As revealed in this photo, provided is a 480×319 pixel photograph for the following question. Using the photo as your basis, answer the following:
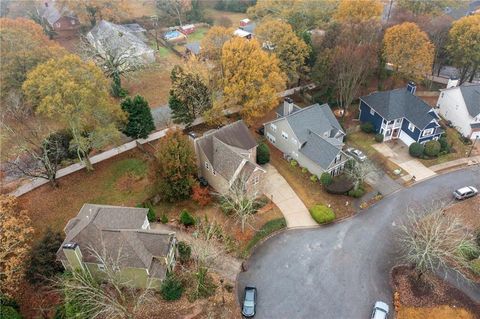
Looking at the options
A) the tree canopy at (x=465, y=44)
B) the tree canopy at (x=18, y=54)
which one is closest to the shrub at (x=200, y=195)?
the tree canopy at (x=18, y=54)

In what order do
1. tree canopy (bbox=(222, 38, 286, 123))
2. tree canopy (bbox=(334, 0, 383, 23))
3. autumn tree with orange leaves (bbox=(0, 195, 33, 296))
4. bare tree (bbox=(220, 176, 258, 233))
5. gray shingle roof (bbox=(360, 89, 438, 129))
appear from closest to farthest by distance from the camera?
autumn tree with orange leaves (bbox=(0, 195, 33, 296)), bare tree (bbox=(220, 176, 258, 233)), tree canopy (bbox=(222, 38, 286, 123)), gray shingle roof (bbox=(360, 89, 438, 129)), tree canopy (bbox=(334, 0, 383, 23))

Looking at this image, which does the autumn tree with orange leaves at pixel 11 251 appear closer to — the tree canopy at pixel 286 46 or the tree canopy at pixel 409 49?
the tree canopy at pixel 286 46

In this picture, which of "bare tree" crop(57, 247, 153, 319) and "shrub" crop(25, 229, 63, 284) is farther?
"shrub" crop(25, 229, 63, 284)

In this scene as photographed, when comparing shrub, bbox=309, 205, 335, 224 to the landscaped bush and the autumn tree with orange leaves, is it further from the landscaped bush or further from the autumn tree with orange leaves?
the autumn tree with orange leaves

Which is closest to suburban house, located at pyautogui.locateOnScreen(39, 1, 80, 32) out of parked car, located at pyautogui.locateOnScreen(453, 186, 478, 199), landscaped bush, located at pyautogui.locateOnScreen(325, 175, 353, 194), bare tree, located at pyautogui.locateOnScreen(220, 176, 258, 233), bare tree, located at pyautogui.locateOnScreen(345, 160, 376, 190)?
bare tree, located at pyautogui.locateOnScreen(220, 176, 258, 233)

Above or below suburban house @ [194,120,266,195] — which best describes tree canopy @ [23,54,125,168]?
above

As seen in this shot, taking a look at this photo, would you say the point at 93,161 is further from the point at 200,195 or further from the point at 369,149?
the point at 369,149
